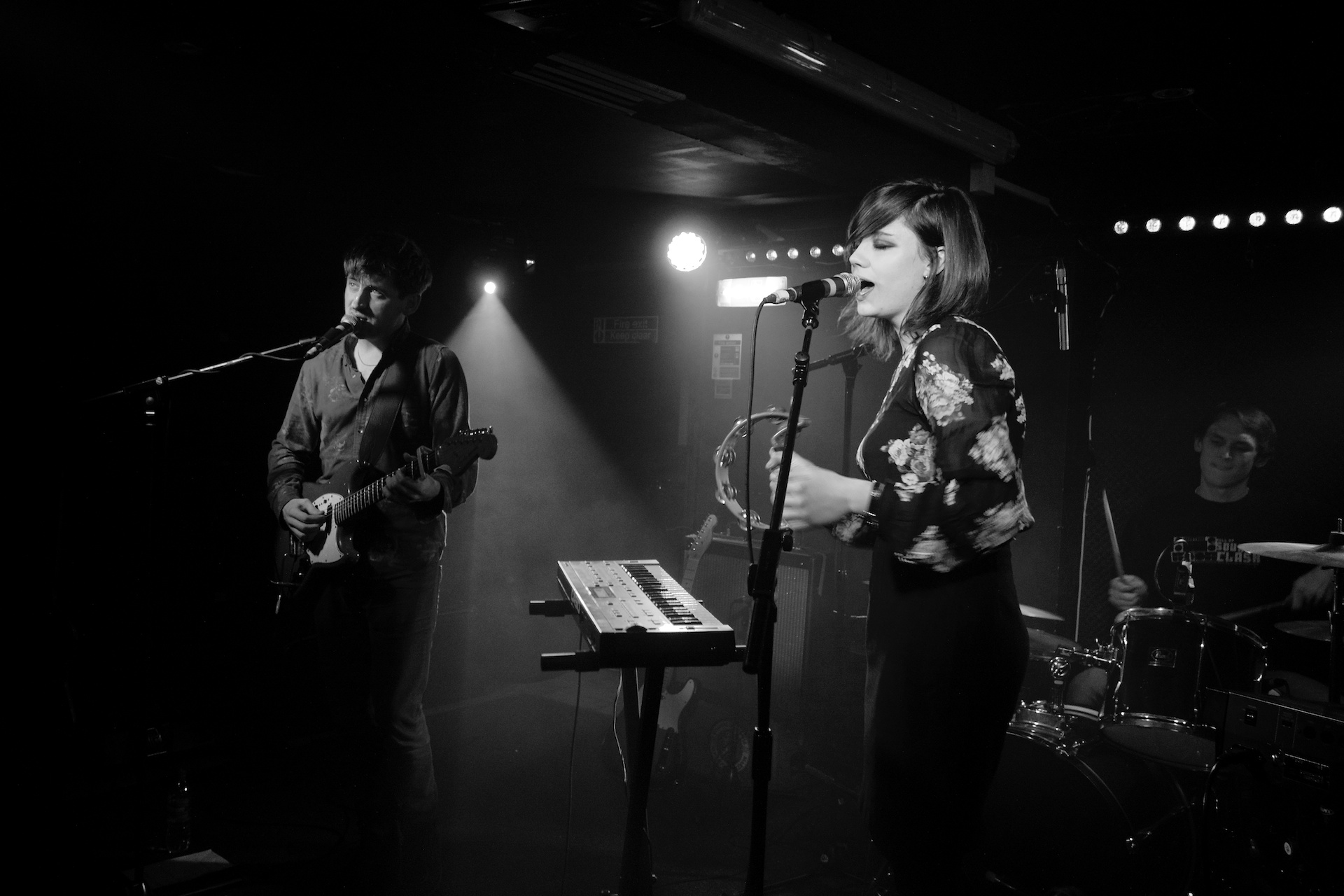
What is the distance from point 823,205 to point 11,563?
477 cm

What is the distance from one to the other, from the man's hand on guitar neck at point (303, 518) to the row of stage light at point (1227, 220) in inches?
150

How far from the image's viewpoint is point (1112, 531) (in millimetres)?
4387

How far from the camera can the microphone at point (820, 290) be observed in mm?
1818

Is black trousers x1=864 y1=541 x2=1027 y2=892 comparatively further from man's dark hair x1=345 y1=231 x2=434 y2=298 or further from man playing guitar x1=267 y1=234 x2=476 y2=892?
man's dark hair x1=345 y1=231 x2=434 y2=298

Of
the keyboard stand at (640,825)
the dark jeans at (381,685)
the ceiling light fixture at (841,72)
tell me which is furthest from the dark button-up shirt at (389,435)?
the ceiling light fixture at (841,72)

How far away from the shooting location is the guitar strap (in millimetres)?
3295

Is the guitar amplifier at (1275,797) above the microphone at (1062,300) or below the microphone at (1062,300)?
below

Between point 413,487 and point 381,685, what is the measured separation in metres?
0.71

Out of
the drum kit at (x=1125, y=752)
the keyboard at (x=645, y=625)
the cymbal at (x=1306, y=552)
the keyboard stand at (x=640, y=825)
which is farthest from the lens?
the drum kit at (x=1125, y=752)

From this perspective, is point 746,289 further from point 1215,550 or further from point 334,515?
point 334,515

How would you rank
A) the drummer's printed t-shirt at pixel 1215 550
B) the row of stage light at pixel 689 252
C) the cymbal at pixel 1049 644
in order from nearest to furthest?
the cymbal at pixel 1049 644
the drummer's printed t-shirt at pixel 1215 550
the row of stage light at pixel 689 252

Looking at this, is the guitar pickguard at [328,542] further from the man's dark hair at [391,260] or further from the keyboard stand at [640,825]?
the keyboard stand at [640,825]

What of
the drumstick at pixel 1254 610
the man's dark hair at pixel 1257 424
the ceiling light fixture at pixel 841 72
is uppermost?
the ceiling light fixture at pixel 841 72

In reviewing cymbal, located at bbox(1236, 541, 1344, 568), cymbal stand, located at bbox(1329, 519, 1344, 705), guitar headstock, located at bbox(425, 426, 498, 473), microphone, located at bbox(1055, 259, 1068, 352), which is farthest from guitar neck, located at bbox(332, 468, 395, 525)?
cymbal stand, located at bbox(1329, 519, 1344, 705)
